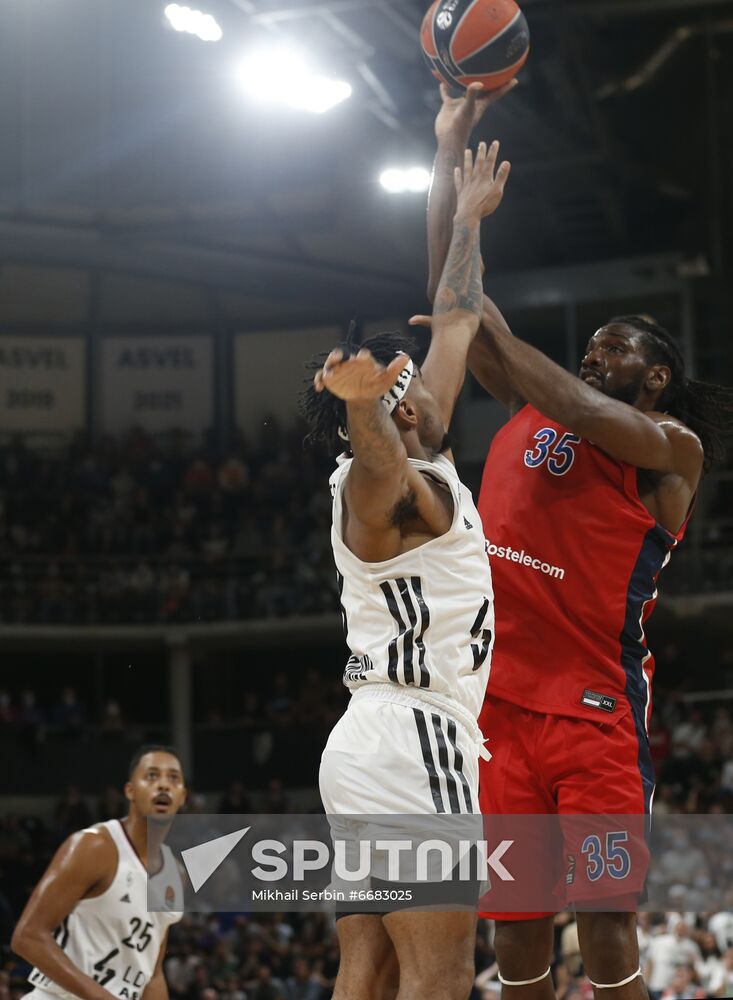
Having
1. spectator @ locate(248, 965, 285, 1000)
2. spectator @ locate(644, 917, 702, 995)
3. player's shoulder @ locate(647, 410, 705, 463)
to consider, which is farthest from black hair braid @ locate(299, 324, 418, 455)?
spectator @ locate(248, 965, 285, 1000)

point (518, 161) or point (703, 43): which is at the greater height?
point (703, 43)

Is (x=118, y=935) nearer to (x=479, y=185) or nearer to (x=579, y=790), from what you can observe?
(x=579, y=790)

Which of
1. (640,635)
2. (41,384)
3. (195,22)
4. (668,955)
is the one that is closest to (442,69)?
(640,635)

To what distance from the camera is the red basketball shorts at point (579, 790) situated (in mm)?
4258

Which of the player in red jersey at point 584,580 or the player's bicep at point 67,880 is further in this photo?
the player's bicep at point 67,880

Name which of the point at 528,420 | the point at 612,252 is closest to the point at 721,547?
the point at 612,252

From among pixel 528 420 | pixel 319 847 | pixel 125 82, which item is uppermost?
pixel 125 82

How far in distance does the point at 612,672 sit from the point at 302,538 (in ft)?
54.2

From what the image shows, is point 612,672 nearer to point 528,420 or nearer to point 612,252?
point 528,420

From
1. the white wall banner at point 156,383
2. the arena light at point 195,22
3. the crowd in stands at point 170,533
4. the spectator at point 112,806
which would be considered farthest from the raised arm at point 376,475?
the white wall banner at point 156,383

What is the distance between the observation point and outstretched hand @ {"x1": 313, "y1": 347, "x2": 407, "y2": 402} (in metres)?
3.26

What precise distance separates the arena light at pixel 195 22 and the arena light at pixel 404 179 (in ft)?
14.3

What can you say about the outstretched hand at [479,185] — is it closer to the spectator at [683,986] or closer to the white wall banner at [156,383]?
the spectator at [683,986]

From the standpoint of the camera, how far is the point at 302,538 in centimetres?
2095
